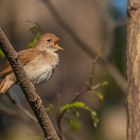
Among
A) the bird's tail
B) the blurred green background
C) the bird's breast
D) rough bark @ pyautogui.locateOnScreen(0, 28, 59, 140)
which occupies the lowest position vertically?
the blurred green background

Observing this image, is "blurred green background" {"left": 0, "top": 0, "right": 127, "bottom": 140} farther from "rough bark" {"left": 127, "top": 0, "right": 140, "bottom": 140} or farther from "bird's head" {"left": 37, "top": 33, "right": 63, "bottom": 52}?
"rough bark" {"left": 127, "top": 0, "right": 140, "bottom": 140}

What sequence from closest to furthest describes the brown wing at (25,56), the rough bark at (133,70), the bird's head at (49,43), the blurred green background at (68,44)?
the rough bark at (133,70) < the brown wing at (25,56) < the bird's head at (49,43) < the blurred green background at (68,44)

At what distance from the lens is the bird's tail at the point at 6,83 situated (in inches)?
231

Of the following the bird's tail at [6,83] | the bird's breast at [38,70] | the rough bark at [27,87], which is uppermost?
the rough bark at [27,87]

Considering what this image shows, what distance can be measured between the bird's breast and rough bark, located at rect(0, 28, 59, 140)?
69.9 inches

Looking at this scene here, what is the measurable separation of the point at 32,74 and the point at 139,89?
6.66 feet

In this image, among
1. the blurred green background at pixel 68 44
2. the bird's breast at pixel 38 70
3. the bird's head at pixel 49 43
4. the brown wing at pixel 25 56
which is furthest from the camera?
the blurred green background at pixel 68 44

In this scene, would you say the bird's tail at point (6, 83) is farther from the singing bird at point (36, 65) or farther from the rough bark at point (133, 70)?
the rough bark at point (133, 70)

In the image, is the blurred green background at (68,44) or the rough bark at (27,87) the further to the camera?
the blurred green background at (68,44)

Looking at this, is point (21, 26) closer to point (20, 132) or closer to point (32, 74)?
point (20, 132)

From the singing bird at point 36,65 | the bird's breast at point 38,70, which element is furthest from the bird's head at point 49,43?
the bird's breast at point 38,70

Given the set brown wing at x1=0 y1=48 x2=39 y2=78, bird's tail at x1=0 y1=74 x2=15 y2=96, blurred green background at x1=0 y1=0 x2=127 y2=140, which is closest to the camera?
bird's tail at x1=0 y1=74 x2=15 y2=96

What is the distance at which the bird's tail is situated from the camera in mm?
5863

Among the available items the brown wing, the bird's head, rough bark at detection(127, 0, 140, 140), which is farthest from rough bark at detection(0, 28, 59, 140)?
the bird's head
